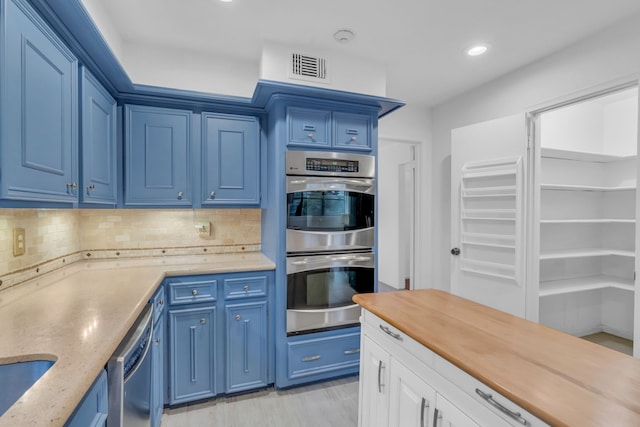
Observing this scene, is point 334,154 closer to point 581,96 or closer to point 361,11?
point 361,11

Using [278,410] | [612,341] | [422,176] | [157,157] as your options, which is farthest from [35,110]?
[612,341]

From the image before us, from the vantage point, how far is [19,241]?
5.39ft

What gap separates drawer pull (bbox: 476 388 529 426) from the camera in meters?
0.80

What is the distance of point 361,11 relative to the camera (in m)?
1.95

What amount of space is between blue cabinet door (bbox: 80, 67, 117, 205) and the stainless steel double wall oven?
1.19 meters

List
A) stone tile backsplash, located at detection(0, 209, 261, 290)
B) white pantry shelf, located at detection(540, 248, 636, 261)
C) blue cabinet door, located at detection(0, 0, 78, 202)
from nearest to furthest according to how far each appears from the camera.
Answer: blue cabinet door, located at detection(0, 0, 78, 202) < stone tile backsplash, located at detection(0, 209, 261, 290) < white pantry shelf, located at detection(540, 248, 636, 261)

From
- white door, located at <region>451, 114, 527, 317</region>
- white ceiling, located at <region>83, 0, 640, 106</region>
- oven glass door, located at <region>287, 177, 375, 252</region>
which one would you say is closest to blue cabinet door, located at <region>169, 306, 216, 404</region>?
oven glass door, located at <region>287, 177, 375, 252</region>

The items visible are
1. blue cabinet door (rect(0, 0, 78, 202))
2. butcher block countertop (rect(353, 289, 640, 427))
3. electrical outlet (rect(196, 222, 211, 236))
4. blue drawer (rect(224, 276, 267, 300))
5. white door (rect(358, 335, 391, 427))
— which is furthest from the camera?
electrical outlet (rect(196, 222, 211, 236))

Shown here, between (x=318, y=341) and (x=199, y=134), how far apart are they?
73.9 inches

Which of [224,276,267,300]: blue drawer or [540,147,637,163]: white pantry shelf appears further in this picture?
[540,147,637,163]: white pantry shelf

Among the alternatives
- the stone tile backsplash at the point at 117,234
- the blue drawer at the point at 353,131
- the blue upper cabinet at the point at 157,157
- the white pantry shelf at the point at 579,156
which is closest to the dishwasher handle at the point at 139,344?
the stone tile backsplash at the point at 117,234

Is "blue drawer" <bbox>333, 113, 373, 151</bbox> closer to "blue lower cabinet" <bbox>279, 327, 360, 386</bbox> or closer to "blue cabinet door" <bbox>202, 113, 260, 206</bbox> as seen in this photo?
"blue cabinet door" <bbox>202, 113, 260, 206</bbox>

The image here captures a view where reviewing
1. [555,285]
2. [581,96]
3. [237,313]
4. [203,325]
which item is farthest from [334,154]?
[555,285]

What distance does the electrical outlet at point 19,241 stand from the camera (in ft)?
5.28
